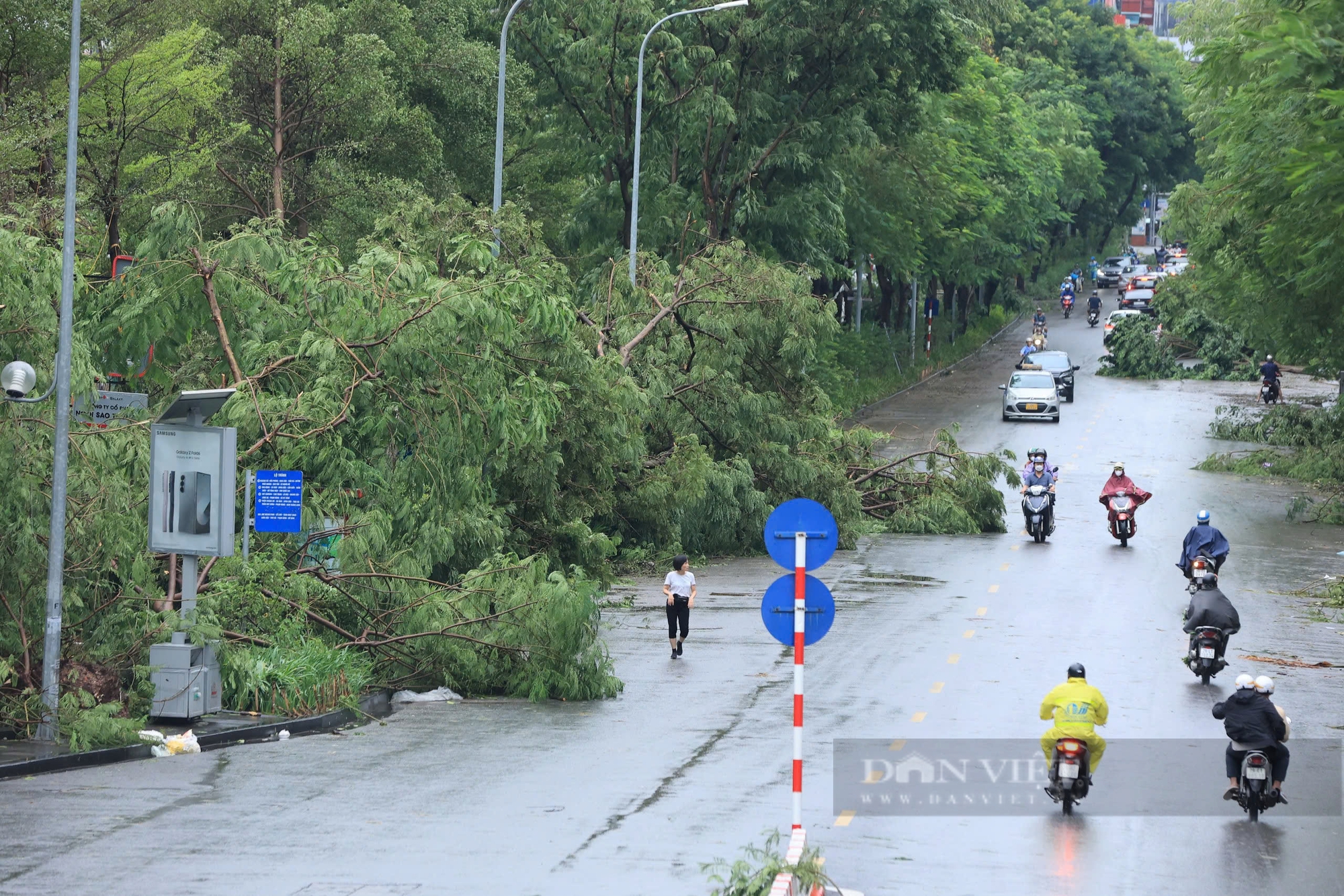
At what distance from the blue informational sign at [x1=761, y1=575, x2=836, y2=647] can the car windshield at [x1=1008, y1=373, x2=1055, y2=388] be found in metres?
44.2

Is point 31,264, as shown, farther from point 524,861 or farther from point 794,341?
point 794,341

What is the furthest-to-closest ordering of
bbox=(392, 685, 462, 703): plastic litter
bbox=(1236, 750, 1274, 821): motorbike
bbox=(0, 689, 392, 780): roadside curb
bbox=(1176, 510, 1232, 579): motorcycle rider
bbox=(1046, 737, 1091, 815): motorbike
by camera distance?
bbox=(1176, 510, 1232, 579): motorcycle rider < bbox=(392, 685, 462, 703): plastic litter < bbox=(0, 689, 392, 780): roadside curb < bbox=(1046, 737, 1091, 815): motorbike < bbox=(1236, 750, 1274, 821): motorbike

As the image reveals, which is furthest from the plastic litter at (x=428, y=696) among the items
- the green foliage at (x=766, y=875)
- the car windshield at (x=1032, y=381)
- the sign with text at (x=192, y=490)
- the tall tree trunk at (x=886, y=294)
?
the tall tree trunk at (x=886, y=294)

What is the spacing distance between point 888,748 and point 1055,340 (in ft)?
236

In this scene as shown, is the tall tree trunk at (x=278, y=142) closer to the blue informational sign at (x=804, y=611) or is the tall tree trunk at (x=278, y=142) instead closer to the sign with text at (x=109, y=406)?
the sign with text at (x=109, y=406)

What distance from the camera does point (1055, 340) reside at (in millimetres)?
84625

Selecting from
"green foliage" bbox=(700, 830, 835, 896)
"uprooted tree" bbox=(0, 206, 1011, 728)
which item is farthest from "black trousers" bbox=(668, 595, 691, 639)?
"green foliage" bbox=(700, 830, 835, 896)

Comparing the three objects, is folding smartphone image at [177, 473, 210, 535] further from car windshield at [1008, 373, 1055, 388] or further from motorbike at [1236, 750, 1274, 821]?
car windshield at [1008, 373, 1055, 388]

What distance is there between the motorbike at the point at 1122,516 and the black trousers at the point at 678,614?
1371 centimetres

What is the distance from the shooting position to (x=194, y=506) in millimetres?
16516

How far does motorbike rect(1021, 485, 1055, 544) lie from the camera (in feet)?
105

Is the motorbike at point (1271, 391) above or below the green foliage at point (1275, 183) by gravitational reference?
below

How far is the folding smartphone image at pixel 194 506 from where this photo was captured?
54.2ft

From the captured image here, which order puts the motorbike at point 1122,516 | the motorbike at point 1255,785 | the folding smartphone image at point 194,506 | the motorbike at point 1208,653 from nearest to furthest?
1. the motorbike at point 1255,785
2. the folding smartphone image at point 194,506
3. the motorbike at point 1208,653
4. the motorbike at point 1122,516
